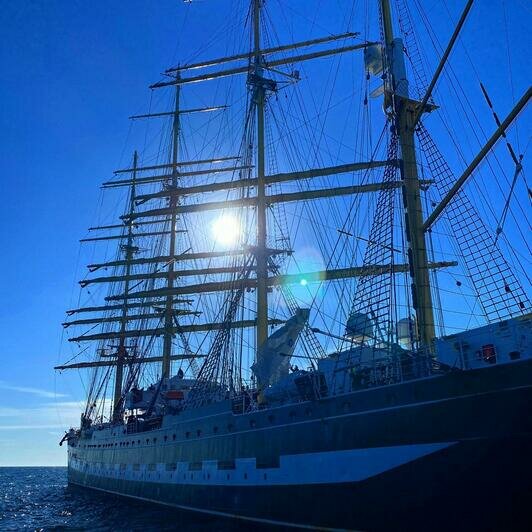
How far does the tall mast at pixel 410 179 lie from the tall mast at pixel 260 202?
7.19 metres

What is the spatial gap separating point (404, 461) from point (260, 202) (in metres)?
14.4

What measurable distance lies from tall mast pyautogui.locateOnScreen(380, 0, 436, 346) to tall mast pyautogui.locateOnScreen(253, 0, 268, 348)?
719 centimetres

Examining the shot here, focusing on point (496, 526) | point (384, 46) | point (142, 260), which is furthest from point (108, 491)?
point (384, 46)

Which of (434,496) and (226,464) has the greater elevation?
(226,464)

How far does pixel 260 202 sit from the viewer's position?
23734 mm

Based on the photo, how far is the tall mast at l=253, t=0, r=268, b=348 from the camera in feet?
71.5

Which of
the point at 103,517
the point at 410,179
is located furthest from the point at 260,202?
the point at 103,517

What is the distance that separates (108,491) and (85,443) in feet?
30.6

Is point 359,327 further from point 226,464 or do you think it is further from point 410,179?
point 226,464

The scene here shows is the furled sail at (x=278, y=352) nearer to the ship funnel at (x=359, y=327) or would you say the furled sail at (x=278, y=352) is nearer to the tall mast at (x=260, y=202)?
the tall mast at (x=260, y=202)

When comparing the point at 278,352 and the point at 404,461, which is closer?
the point at 404,461

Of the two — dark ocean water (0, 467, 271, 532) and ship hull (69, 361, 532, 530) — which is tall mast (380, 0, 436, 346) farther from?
dark ocean water (0, 467, 271, 532)

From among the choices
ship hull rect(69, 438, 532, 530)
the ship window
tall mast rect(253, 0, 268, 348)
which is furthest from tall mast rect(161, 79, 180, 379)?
ship hull rect(69, 438, 532, 530)

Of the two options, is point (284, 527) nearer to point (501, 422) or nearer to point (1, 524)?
point (501, 422)
